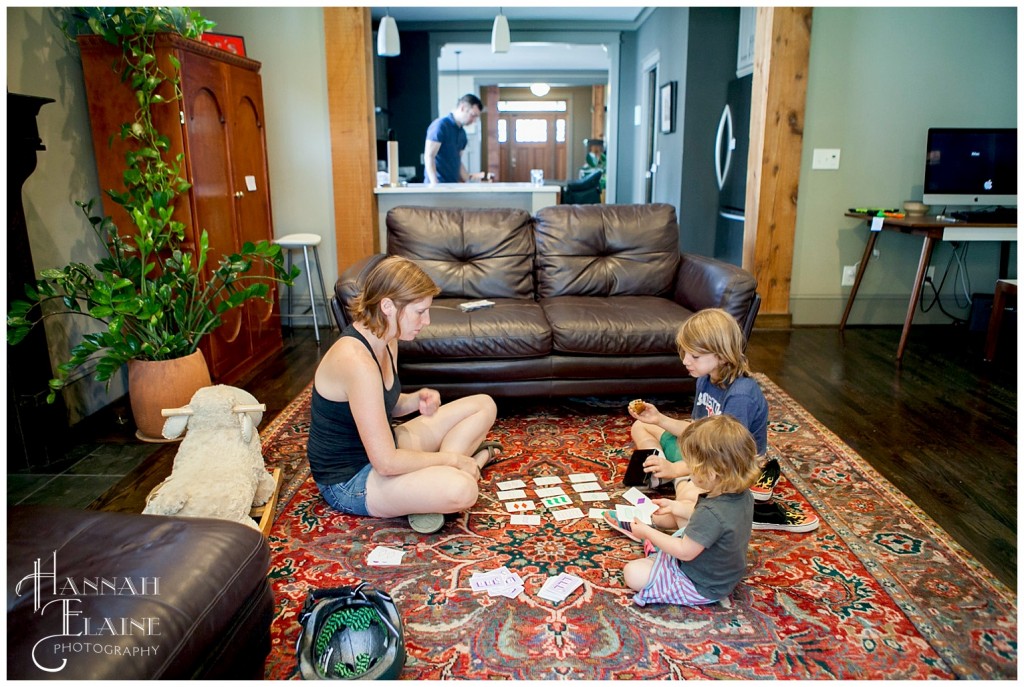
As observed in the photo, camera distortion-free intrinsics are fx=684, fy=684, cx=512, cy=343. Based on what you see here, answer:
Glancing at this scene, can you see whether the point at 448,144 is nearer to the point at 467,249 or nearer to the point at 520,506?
the point at 467,249

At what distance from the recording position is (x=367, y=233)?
4.61 metres

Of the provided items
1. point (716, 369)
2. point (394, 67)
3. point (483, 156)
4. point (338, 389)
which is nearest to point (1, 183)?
point (338, 389)

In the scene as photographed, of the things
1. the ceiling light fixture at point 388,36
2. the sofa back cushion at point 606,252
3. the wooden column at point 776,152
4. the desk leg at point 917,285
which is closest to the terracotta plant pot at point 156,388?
the sofa back cushion at point 606,252

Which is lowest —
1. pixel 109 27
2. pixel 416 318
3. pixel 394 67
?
pixel 416 318

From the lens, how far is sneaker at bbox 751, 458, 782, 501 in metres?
2.24

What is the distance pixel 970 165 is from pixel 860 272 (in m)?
0.87

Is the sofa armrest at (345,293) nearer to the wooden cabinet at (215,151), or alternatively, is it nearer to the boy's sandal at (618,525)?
the wooden cabinet at (215,151)

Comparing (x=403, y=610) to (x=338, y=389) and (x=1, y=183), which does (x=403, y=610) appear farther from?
(x=1, y=183)

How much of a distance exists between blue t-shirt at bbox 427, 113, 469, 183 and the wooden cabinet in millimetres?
1780

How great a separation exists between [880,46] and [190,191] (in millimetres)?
4161

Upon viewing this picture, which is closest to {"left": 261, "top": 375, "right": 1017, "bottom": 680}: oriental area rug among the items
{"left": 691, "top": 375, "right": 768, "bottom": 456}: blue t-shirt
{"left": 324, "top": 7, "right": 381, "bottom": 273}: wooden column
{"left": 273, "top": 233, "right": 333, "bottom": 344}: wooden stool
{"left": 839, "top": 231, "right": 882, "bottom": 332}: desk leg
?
{"left": 691, "top": 375, "right": 768, "bottom": 456}: blue t-shirt

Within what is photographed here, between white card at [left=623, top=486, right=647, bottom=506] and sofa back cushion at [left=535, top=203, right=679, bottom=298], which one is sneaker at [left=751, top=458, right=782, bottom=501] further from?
sofa back cushion at [left=535, top=203, right=679, bottom=298]

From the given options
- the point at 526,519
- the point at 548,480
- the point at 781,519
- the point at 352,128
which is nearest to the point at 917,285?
the point at 781,519

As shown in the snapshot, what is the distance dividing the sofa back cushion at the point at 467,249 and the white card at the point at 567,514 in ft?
4.97
